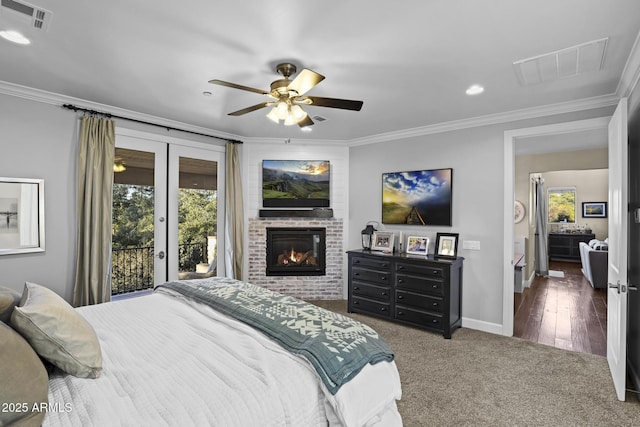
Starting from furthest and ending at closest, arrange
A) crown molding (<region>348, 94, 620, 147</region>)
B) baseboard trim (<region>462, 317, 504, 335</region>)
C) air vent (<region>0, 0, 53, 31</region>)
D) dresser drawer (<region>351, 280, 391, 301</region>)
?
dresser drawer (<region>351, 280, 391, 301</region>) → baseboard trim (<region>462, 317, 504, 335</region>) → crown molding (<region>348, 94, 620, 147</region>) → air vent (<region>0, 0, 53, 31</region>)

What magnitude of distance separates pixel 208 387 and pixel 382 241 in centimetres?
363

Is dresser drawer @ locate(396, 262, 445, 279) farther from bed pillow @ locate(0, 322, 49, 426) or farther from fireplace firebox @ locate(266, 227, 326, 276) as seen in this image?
bed pillow @ locate(0, 322, 49, 426)

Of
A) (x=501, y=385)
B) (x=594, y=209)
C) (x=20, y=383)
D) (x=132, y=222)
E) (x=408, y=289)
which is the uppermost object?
(x=594, y=209)

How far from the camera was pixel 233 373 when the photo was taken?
138cm

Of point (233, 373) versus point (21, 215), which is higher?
point (21, 215)

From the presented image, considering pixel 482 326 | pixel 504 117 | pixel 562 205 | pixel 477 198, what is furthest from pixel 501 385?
pixel 562 205

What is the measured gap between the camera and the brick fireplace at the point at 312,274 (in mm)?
5039

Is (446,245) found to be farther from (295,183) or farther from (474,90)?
(295,183)

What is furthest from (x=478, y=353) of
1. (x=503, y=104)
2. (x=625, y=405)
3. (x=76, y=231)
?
(x=76, y=231)

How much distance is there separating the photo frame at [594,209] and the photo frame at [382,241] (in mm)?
8289

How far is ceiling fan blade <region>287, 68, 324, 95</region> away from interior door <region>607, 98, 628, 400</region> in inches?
90.1

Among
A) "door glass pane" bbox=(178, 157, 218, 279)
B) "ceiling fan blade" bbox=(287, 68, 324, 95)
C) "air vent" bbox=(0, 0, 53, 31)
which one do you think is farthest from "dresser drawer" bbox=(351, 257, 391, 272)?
"air vent" bbox=(0, 0, 53, 31)

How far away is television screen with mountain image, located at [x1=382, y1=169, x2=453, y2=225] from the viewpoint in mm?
4262

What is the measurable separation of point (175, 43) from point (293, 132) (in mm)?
2551
